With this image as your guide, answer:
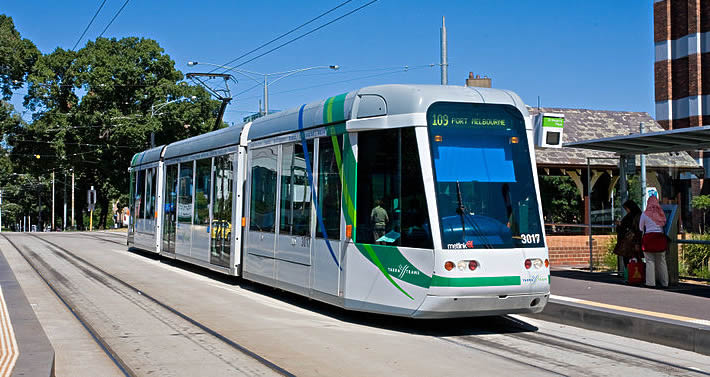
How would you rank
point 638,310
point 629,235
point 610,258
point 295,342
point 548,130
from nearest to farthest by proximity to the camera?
point 295,342 < point 638,310 < point 548,130 < point 629,235 < point 610,258

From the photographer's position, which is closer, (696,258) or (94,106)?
(696,258)

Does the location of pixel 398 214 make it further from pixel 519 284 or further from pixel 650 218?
pixel 650 218

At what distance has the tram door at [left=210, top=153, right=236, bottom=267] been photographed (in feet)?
48.1

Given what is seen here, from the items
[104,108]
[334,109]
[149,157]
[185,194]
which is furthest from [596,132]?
[104,108]

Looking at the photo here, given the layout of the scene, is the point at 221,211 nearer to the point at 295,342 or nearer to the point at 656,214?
the point at 295,342

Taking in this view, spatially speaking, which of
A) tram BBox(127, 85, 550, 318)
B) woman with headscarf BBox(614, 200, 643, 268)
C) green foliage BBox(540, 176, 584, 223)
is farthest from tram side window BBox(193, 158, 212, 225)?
green foliage BBox(540, 176, 584, 223)

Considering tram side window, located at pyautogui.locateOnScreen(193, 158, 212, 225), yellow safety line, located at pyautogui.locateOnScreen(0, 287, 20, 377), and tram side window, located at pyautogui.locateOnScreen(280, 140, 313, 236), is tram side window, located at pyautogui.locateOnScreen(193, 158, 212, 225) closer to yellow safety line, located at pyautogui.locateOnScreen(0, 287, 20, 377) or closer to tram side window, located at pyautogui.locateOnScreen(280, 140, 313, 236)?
tram side window, located at pyautogui.locateOnScreen(280, 140, 313, 236)

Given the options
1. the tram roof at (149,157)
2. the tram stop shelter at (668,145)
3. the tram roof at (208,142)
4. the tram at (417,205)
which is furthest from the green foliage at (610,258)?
the tram roof at (149,157)

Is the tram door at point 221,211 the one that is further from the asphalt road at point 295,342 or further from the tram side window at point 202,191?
the asphalt road at point 295,342

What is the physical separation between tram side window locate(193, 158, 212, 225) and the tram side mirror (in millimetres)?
7379

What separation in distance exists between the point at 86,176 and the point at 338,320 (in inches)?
2059

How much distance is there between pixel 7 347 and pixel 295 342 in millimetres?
3004

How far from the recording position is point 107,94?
168 ft

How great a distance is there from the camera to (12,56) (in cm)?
5109
